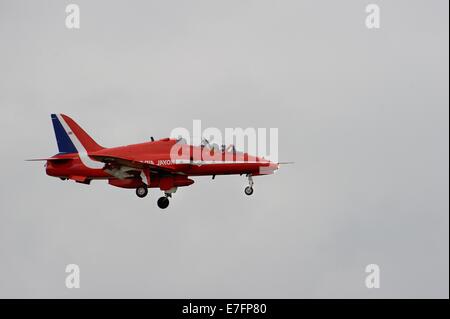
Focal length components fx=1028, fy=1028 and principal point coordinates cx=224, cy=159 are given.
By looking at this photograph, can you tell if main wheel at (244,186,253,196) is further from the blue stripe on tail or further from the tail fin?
the blue stripe on tail

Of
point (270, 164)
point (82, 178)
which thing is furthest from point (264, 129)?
point (82, 178)

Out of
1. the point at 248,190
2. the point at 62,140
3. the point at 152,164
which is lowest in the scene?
the point at 248,190

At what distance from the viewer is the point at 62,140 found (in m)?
65.4

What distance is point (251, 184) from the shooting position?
61.2 m

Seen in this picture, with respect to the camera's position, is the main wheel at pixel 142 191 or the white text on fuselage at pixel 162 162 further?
the main wheel at pixel 142 191

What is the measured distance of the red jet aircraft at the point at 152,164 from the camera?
6116 centimetres

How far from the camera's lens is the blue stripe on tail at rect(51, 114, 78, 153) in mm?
65062

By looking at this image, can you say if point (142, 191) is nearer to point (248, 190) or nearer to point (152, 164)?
point (152, 164)

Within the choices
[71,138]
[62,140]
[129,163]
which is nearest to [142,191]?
[129,163]

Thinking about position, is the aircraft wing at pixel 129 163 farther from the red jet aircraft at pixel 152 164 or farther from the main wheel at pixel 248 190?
the main wheel at pixel 248 190

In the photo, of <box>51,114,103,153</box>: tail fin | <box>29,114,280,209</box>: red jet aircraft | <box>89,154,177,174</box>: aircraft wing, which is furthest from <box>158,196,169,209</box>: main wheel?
<box>51,114,103,153</box>: tail fin

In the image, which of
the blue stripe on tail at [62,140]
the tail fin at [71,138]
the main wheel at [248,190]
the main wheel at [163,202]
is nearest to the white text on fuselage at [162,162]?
the main wheel at [163,202]

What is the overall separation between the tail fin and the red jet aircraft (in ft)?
0.21

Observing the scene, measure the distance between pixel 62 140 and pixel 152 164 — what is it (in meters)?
7.23
